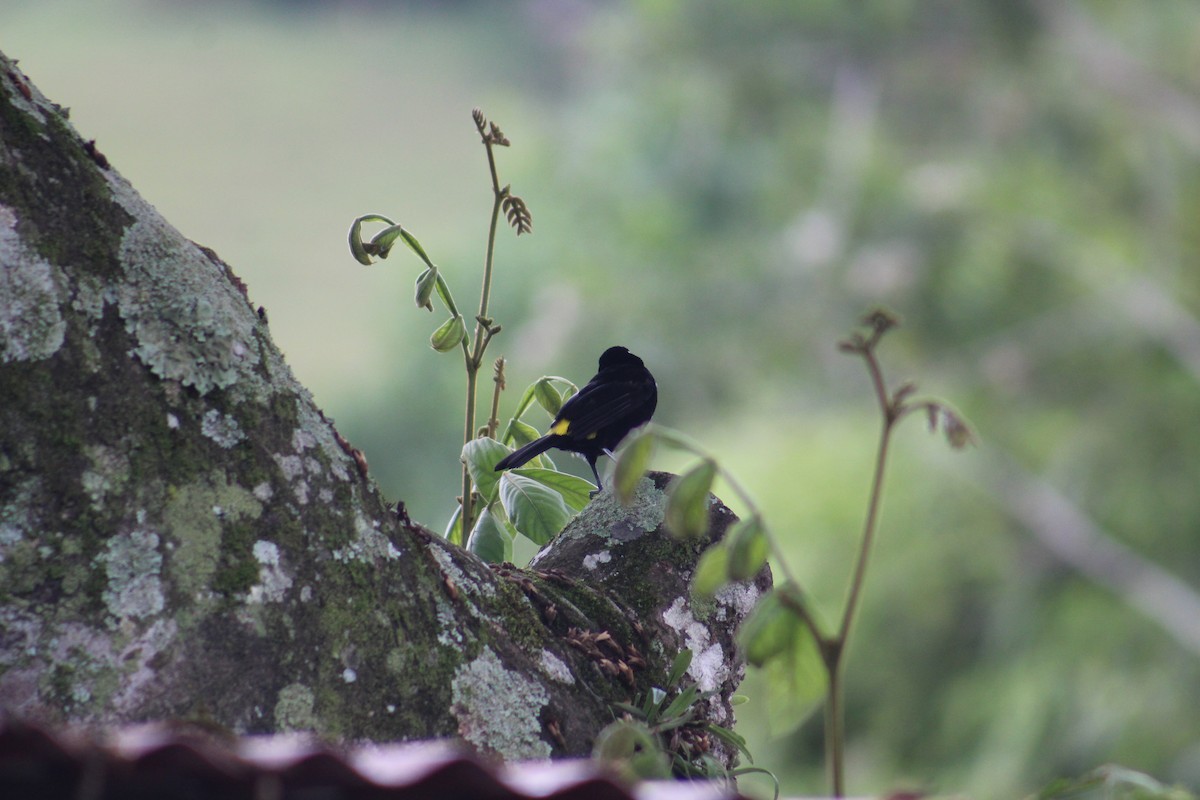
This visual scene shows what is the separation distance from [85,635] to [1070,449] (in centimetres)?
1135

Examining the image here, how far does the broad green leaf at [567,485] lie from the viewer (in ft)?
5.32

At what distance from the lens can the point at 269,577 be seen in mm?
1057

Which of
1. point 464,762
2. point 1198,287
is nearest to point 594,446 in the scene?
point 464,762

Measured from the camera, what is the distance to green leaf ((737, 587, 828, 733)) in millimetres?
785

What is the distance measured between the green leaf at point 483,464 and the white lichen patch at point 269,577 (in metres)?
0.48

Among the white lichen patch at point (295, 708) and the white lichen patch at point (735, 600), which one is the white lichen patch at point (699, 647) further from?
the white lichen patch at point (295, 708)

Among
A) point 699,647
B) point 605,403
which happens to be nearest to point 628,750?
point 699,647

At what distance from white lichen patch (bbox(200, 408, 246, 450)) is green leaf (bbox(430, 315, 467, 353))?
0.53m

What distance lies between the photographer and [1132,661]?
34.8 feet

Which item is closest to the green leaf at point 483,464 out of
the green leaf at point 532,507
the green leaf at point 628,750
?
the green leaf at point 532,507

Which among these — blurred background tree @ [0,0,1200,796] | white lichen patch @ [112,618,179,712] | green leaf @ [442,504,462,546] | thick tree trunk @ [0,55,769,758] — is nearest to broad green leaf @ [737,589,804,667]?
thick tree trunk @ [0,55,769,758]

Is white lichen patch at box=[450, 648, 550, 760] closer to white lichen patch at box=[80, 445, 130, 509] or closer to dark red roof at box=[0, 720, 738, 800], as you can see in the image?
white lichen patch at box=[80, 445, 130, 509]

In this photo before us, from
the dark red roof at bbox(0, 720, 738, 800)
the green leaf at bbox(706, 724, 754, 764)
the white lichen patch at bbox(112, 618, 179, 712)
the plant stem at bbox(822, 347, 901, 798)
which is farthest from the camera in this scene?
the green leaf at bbox(706, 724, 754, 764)

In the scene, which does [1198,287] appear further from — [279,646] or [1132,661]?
[279,646]
